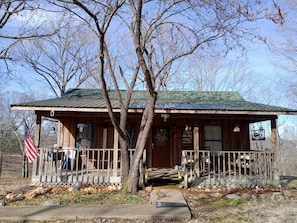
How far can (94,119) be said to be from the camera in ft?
37.7

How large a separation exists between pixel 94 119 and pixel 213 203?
21.7 feet

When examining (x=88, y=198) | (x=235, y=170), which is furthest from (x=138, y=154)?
(x=235, y=170)

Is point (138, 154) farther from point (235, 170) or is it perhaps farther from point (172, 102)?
point (172, 102)

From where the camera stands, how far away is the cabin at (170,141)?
9.10 m

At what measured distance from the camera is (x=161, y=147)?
39.1 ft

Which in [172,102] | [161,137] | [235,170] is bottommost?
[235,170]

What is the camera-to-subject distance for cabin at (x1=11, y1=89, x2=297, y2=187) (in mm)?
9102

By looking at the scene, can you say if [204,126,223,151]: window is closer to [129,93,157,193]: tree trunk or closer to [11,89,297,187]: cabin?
[11,89,297,187]: cabin

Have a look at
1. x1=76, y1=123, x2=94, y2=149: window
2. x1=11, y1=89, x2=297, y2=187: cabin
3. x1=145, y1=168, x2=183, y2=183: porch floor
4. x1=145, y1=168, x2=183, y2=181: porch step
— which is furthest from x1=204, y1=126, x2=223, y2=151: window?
x1=76, y1=123, x2=94, y2=149: window

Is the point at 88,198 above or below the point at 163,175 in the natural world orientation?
below

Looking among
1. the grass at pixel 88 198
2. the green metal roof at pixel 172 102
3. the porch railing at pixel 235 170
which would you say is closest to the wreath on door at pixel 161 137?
the green metal roof at pixel 172 102

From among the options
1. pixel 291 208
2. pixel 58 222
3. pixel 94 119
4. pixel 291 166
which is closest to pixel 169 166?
pixel 94 119

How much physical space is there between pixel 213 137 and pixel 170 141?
2.03 meters

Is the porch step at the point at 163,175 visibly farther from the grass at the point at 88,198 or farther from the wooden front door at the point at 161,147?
the grass at the point at 88,198
